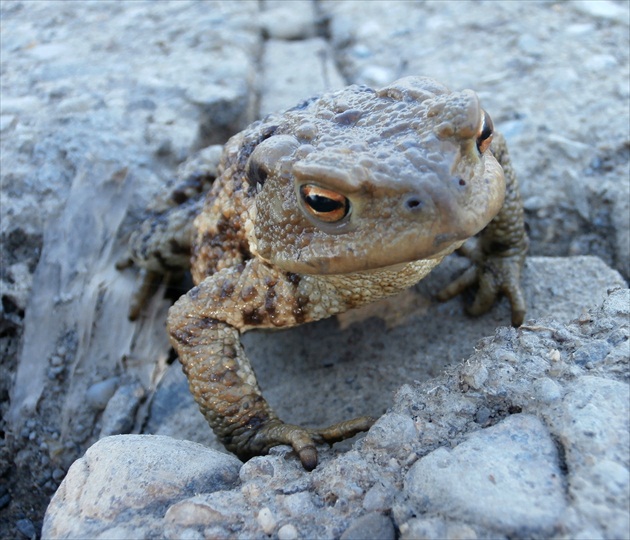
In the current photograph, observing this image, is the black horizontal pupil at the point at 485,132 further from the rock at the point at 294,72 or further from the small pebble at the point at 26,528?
the small pebble at the point at 26,528

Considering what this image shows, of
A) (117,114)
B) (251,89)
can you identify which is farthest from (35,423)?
(251,89)

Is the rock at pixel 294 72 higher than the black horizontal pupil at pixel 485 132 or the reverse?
the reverse

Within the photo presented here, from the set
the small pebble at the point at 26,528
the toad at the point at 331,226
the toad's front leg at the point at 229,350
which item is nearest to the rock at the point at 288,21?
the toad at the point at 331,226

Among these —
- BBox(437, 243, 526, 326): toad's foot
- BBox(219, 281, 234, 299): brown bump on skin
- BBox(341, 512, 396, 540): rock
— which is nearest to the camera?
BBox(341, 512, 396, 540): rock

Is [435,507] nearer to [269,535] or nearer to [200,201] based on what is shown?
[269,535]

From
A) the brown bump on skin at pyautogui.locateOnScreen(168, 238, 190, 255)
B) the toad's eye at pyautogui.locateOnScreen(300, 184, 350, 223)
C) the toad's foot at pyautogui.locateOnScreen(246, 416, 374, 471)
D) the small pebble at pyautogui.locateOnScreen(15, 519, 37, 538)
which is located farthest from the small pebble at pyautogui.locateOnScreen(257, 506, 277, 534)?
the brown bump on skin at pyautogui.locateOnScreen(168, 238, 190, 255)

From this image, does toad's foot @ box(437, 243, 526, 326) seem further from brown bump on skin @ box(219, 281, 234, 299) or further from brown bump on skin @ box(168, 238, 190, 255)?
brown bump on skin @ box(168, 238, 190, 255)
